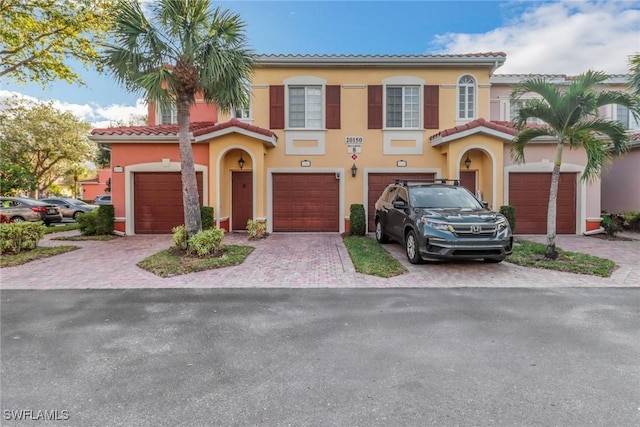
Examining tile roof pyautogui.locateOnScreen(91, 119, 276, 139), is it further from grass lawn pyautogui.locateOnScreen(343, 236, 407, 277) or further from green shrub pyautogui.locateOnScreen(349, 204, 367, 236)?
grass lawn pyautogui.locateOnScreen(343, 236, 407, 277)

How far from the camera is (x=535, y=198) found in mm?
12648

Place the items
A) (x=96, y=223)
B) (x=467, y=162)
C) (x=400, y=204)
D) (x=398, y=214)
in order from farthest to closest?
(x=467, y=162) < (x=96, y=223) < (x=398, y=214) < (x=400, y=204)

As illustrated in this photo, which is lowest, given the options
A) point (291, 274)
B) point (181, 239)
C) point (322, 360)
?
point (322, 360)

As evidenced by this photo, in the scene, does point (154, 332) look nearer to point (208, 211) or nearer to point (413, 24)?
point (208, 211)

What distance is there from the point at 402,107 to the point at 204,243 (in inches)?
352

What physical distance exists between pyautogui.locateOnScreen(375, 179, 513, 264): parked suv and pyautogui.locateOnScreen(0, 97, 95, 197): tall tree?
30031 millimetres

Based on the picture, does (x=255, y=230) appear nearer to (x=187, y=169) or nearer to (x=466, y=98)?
(x=187, y=169)

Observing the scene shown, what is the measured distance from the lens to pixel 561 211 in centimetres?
1264

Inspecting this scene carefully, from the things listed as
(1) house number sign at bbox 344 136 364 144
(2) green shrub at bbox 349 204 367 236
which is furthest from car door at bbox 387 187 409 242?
(1) house number sign at bbox 344 136 364 144

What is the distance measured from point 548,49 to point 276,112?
10900 millimetres

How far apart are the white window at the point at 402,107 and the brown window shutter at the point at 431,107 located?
29 cm

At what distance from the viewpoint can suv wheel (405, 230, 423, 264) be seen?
758cm

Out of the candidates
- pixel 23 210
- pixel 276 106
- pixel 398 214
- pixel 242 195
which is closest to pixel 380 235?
pixel 398 214

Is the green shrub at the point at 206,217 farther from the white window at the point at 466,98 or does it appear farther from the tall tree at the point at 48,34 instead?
the white window at the point at 466,98
